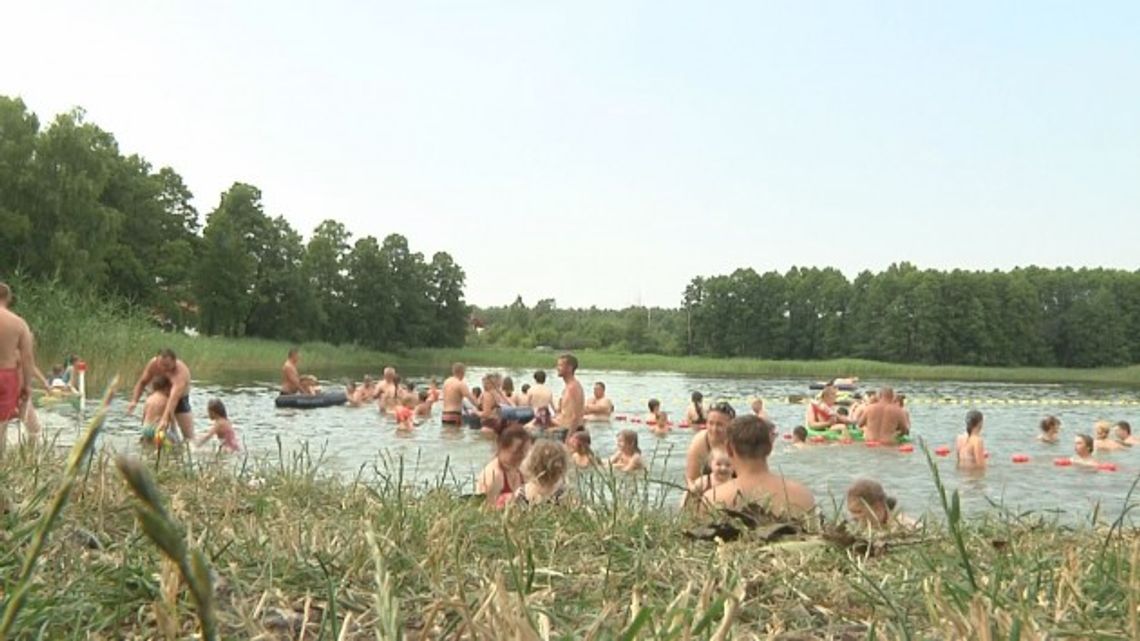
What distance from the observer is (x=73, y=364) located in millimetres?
23672

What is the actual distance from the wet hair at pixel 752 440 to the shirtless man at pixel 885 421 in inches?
546

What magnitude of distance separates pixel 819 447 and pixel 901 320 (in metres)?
86.2

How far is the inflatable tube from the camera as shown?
26.0 metres

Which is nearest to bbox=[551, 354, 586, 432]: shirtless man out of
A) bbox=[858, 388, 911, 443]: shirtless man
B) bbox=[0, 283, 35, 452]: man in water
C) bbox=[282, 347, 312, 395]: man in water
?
bbox=[858, 388, 911, 443]: shirtless man

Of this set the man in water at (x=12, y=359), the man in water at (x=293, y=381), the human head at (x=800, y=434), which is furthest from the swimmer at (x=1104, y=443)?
the man in water at (x=293, y=381)

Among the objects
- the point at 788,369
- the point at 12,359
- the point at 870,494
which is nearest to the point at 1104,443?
the point at 870,494

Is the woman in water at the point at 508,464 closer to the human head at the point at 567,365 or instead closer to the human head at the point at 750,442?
the human head at the point at 750,442

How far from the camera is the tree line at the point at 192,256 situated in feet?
159

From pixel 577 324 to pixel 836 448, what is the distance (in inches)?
4101

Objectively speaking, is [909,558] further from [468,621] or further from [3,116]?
[3,116]

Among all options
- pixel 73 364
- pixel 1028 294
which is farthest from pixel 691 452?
pixel 1028 294

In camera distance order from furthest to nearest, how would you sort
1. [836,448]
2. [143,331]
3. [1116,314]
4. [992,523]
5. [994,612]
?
1. [1116,314]
2. [143,331]
3. [836,448]
4. [992,523]
5. [994,612]

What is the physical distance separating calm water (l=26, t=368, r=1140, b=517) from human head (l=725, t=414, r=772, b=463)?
42cm

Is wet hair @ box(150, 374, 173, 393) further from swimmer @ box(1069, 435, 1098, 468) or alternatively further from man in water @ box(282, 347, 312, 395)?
swimmer @ box(1069, 435, 1098, 468)
